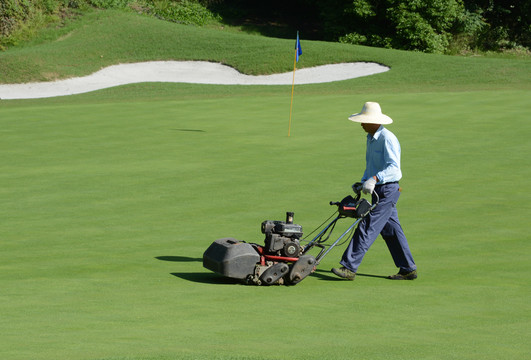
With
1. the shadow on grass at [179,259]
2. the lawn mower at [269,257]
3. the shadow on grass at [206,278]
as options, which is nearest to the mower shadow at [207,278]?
the shadow on grass at [206,278]

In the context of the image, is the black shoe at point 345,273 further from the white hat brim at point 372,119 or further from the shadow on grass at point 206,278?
the white hat brim at point 372,119

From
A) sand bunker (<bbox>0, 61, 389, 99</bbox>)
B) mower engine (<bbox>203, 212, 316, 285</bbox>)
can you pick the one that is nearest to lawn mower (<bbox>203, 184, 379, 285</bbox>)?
mower engine (<bbox>203, 212, 316, 285</bbox>)

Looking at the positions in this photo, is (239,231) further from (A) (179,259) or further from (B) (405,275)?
(B) (405,275)

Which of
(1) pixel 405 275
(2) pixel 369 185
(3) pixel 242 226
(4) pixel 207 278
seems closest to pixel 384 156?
(2) pixel 369 185

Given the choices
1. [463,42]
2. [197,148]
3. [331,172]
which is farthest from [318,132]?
[463,42]

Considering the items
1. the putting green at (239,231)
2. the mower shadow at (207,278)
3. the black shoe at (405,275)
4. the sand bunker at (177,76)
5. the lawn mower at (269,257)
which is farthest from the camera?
the sand bunker at (177,76)

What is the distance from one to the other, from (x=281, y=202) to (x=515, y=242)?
3.69 metres

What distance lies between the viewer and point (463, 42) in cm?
5375

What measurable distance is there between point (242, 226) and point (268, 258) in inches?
117

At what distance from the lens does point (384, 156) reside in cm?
898

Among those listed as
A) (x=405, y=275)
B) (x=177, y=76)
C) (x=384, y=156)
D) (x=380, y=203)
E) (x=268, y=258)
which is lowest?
(x=177, y=76)

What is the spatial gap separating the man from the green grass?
0.72 feet

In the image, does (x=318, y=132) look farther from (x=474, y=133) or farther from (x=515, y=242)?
(x=515, y=242)

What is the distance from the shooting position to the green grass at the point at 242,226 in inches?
258
